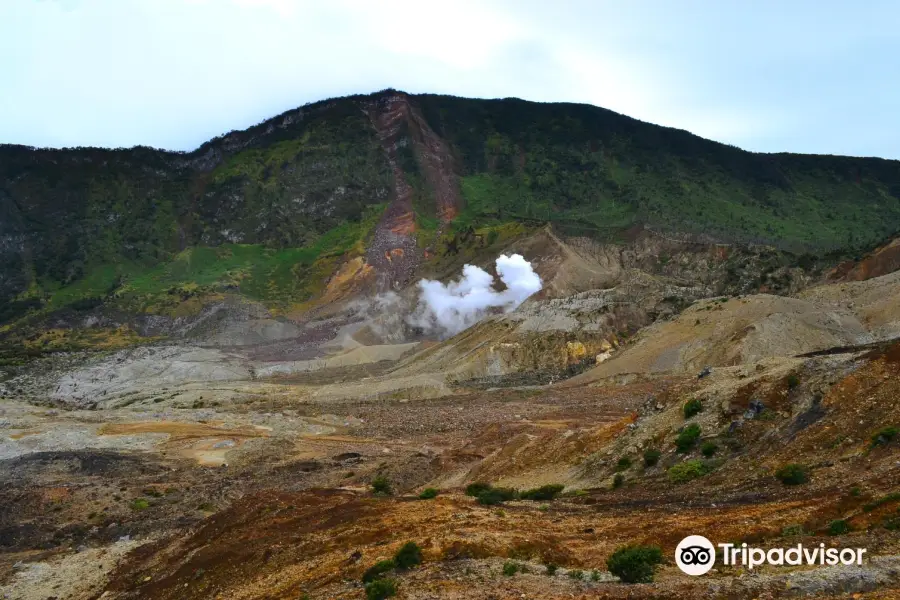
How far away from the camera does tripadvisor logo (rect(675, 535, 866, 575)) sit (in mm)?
11383

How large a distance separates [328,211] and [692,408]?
531 feet

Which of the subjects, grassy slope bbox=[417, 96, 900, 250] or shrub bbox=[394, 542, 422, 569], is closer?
shrub bbox=[394, 542, 422, 569]

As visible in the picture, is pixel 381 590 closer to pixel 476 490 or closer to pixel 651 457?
pixel 476 490

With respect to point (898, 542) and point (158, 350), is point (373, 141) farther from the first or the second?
point (898, 542)

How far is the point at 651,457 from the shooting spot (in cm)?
2228

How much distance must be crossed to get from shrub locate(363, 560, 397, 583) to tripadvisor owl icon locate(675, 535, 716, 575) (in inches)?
224

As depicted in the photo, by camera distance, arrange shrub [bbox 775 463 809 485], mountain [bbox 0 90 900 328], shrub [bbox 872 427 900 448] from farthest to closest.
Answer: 1. mountain [bbox 0 90 900 328]
2. shrub [bbox 872 427 900 448]
3. shrub [bbox 775 463 809 485]

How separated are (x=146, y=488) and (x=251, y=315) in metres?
97.4

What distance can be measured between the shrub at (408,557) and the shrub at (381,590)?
4.08ft

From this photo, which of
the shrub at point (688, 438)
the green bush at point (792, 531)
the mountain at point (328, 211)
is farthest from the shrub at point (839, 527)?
the mountain at point (328, 211)

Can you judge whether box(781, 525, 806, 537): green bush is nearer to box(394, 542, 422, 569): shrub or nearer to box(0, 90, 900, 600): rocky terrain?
box(0, 90, 900, 600): rocky terrain

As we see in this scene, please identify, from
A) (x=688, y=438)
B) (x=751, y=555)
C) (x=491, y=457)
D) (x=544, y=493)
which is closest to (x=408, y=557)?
(x=751, y=555)

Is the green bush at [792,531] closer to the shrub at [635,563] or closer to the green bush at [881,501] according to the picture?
the green bush at [881,501]

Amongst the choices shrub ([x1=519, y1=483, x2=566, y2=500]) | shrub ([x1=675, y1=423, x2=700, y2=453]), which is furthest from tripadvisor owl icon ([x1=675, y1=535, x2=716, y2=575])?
shrub ([x1=519, y1=483, x2=566, y2=500])
